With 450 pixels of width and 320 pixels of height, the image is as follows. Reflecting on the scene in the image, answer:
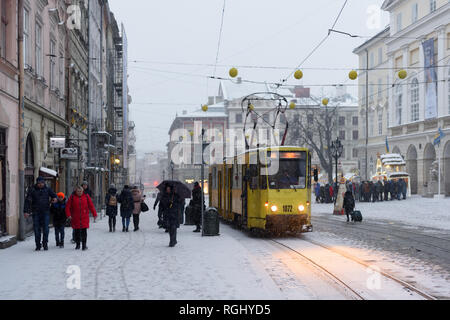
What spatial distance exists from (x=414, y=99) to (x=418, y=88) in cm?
136

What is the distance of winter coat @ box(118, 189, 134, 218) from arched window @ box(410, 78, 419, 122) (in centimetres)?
3686

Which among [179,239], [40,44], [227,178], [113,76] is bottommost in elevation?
[179,239]

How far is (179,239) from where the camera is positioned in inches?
695

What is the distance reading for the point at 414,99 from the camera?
5234cm

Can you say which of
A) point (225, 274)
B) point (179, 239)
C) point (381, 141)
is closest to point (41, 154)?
point (179, 239)

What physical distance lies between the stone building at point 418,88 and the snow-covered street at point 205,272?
3315 cm

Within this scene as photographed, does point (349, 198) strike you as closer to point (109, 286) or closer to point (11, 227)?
point (11, 227)

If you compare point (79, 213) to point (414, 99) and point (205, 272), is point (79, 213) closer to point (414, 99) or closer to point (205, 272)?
point (205, 272)

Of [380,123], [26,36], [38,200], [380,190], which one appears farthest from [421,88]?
[38,200]

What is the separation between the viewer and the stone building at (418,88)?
45.9m

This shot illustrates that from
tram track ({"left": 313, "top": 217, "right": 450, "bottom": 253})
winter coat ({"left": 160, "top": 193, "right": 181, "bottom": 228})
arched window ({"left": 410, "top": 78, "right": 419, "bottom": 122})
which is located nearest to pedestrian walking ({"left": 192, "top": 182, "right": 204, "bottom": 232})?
winter coat ({"left": 160, "top": 193, "right": 181, "bottom": 228})

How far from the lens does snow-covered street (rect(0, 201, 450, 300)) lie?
8742 mm

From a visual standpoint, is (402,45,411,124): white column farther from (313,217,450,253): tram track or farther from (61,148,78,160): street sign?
(61,148,78,160): street sign
